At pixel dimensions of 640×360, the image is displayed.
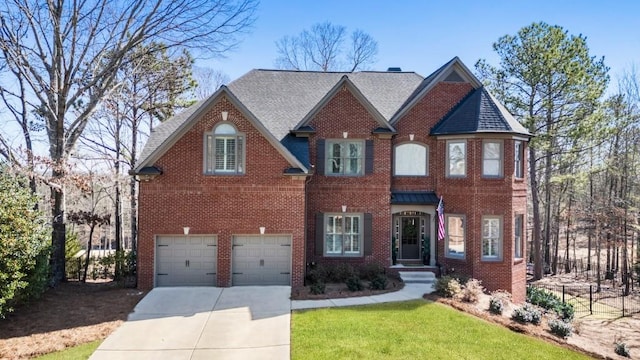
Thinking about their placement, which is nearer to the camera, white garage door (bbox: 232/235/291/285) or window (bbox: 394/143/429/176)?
white garage door (bbox: 232/235/291/285)

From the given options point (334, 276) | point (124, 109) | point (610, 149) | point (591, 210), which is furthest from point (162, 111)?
point (610, 149)

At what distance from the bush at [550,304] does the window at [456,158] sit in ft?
20.0

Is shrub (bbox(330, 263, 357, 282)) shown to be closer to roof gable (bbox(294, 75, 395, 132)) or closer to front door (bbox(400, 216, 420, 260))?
front door (bbox(400, 216, 420, 260))

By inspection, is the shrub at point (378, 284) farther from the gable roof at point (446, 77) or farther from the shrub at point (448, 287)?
the gable roof at point (446, 77)

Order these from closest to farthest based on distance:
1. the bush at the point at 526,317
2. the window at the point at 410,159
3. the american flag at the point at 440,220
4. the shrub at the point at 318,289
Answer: the bush at the point at 526,317, the shrub at the point at 318,289, the american flag at the point at 440,220, the window at the point at 410,159

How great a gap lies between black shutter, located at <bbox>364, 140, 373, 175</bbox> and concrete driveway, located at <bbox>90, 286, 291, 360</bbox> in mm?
5929

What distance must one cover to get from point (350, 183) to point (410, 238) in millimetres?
3775

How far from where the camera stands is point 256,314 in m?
11.4

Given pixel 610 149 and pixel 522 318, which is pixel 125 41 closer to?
pixel 522 318

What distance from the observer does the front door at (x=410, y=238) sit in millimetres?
17375

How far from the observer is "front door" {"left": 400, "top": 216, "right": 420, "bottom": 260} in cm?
1738

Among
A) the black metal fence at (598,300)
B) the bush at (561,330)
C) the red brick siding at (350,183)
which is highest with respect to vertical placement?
the red brick siding at (350,183)

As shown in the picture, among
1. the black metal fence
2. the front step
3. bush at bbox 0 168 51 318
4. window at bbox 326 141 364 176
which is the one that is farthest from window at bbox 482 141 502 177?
bush at bbox 0 168 51 318

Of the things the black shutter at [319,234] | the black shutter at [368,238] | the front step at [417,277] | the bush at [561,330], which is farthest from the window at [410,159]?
the bush at [561,330]
